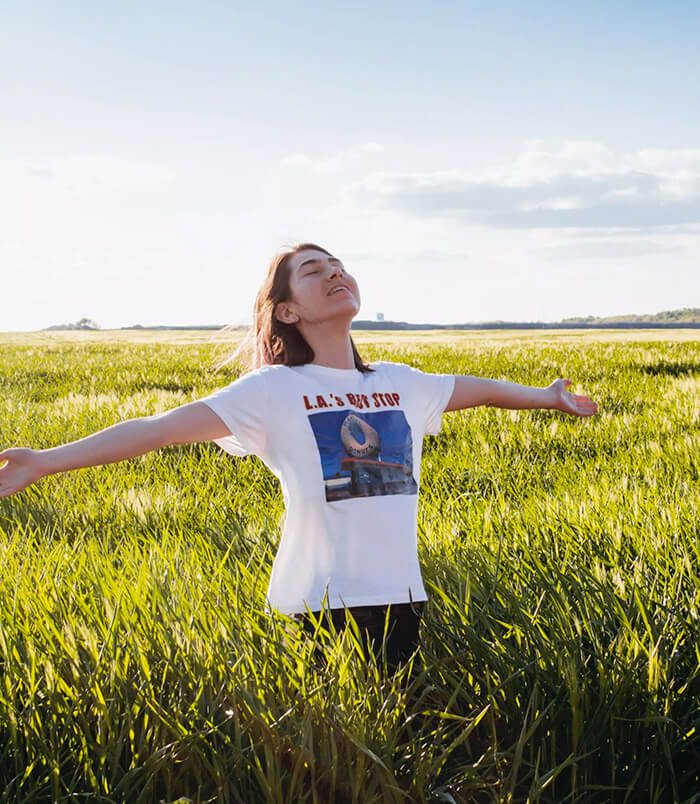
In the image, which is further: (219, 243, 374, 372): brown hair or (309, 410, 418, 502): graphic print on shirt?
(219, 243, 374, 372): brown hair

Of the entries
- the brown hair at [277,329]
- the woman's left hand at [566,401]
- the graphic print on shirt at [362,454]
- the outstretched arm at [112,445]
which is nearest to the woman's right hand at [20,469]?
the outstretched arm at [112,445]

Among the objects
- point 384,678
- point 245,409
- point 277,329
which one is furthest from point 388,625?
point 277,329

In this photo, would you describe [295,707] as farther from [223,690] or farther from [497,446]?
[497,446]

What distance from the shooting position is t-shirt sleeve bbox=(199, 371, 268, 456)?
2311 millimetres

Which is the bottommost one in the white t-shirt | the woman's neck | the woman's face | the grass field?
the grass field

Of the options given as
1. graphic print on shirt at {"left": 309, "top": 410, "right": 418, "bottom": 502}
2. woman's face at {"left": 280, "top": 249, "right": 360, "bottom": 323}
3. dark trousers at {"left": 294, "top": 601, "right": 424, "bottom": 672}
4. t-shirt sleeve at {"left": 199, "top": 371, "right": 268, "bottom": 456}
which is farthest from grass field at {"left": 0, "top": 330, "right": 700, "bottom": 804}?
woman's face at {"left": 280, "top": 249, "right": 360, "bottom": 323}

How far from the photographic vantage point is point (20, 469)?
2.10 meters

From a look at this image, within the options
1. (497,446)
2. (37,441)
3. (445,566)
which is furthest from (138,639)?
(37,441)

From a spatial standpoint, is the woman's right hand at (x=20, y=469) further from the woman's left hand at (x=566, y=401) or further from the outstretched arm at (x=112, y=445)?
the woman's left hand at (x=566, y=401)

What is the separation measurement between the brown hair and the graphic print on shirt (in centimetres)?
34

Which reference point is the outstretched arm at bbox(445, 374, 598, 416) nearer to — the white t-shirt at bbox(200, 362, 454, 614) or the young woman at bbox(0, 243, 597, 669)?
the young woman at bbox(0, 243, 597, 669)

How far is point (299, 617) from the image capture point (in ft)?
7.57

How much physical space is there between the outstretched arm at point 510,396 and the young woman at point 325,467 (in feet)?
0.87

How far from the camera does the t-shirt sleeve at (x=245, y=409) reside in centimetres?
231
